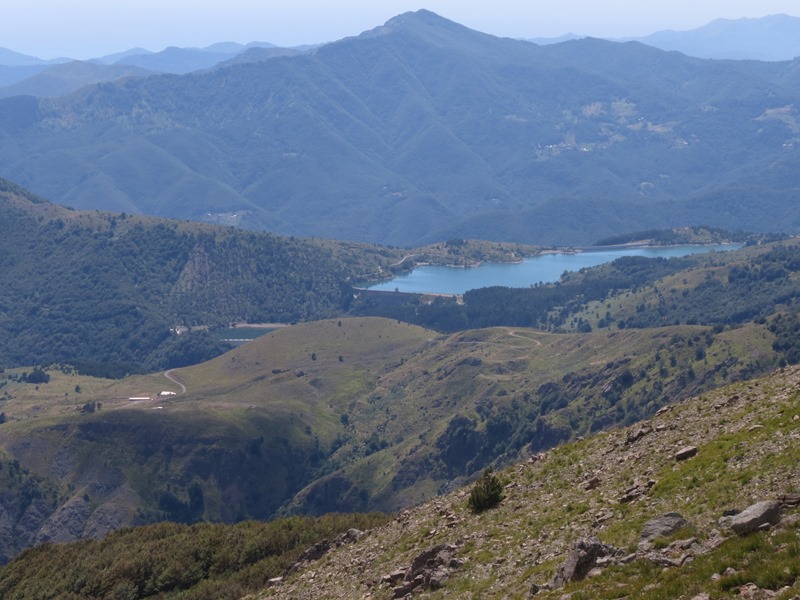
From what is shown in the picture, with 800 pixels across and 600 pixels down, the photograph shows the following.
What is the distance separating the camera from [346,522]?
5966 cm

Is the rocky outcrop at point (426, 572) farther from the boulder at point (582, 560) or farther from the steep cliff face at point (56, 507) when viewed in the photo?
the steep cliff face at point (56, 507)

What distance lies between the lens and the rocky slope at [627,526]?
27.0 metres

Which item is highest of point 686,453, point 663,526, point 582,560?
point 663,526

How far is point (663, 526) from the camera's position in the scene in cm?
3120

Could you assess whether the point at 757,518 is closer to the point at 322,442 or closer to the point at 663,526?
the point at 663,526

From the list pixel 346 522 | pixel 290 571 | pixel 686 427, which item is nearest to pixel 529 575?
pixel 686 427

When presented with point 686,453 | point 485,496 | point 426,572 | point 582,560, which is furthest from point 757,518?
point 485,496

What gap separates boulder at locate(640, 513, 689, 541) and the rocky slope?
0.05m

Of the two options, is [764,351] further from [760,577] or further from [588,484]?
[760,577]

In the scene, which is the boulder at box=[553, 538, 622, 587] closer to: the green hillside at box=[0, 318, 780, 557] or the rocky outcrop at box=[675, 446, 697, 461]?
the rocky outcrop at box=[675, 446, 697, 461]

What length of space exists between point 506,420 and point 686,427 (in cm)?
12297

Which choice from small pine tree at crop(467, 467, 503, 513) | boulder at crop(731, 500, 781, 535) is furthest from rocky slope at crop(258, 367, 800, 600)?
small pine tree at crop(467, 467, 503, 513)

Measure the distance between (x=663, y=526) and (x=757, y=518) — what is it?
11.8ft

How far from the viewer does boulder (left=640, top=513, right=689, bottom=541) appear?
3091 centimetres
